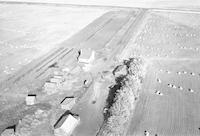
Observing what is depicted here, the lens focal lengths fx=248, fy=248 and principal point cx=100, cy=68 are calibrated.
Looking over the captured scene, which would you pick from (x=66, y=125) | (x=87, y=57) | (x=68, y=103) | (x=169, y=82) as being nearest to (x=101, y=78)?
(x=87, y=57)

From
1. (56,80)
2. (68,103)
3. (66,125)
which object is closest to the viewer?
(66,125)

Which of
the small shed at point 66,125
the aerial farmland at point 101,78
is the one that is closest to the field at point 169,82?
the aerial farmland at point 101,78

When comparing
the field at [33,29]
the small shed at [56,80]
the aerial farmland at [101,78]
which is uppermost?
the small shed at [56,80]

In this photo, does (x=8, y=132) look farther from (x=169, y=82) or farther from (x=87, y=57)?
(x=169, y=82)

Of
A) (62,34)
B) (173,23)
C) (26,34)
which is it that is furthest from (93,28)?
(173,23)

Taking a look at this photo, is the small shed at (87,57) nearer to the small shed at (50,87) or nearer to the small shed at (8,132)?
the small shed at (50,87)

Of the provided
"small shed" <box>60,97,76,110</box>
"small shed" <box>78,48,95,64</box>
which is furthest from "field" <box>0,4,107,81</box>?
"small shed" <box>60,97,76,110</box>

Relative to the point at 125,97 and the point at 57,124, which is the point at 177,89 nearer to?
the point at 125,97

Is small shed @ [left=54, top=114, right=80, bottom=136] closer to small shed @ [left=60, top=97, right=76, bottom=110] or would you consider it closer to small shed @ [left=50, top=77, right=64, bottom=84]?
small shed @ [left=60, top=97, right=76, bottom=110]
